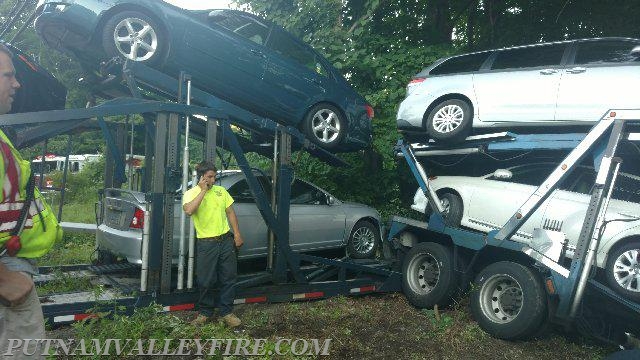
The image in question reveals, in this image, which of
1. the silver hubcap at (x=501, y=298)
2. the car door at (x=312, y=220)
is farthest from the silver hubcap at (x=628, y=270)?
the car door at (x=312, y=220)

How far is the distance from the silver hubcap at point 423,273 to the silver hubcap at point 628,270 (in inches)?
76.0

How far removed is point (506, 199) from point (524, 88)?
52.6 inches

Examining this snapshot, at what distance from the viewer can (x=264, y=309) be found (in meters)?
5.32

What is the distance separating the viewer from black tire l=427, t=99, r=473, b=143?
5.85m

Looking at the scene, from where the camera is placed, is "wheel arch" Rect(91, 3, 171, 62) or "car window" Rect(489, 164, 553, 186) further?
"car window" Rect(489, 164, 553, 186)

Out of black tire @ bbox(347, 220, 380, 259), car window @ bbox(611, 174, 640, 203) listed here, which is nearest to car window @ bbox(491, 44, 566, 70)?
car window @ bbox(611, 174, 640, 203)

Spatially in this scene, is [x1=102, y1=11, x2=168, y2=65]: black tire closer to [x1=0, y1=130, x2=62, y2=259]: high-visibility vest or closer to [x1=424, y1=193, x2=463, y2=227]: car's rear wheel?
[x1=0, y1=130, x2=62, y2=259]: high-visibility vest

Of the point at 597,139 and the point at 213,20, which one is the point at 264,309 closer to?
the point at 213,20

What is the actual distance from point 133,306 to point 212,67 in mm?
2730

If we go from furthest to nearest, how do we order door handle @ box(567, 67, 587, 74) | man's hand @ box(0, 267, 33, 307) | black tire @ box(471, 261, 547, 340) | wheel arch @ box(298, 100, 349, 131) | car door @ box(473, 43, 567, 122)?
wheel arch @ box(298, 100, 349, 131), car door @ box(473, 43, 567, 122), door handle @ box(567, 67, 587, 74), black tire @ box(471, 261, 547, 340), man's hand @ box(0, 267, 33, 307)

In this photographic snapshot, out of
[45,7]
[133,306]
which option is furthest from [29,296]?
[45,7]

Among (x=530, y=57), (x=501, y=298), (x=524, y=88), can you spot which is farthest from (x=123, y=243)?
(x=530, y=57)

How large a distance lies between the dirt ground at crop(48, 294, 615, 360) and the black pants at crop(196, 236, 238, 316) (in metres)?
0.29

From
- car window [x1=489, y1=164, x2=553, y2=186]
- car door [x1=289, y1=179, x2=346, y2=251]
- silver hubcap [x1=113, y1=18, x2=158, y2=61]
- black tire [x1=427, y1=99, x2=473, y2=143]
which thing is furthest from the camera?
car door [x1=289, y1=179, x2=346, y2=251]
